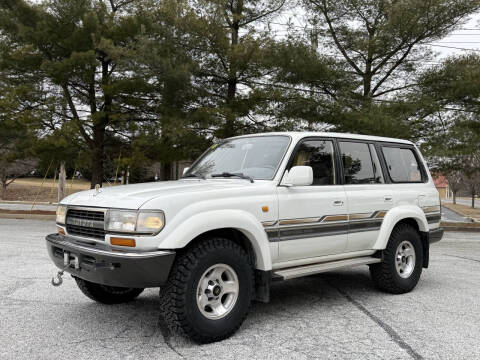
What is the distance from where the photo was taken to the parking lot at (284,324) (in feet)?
12.5

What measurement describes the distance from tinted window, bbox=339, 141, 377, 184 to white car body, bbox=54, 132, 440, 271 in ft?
0.33

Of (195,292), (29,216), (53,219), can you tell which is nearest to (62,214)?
(195,292)

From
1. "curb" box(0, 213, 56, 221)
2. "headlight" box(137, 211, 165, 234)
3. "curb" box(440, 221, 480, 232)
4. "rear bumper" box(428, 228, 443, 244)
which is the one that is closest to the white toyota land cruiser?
"headlight" box(137, 211, 165, 234)

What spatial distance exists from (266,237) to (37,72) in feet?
48.4

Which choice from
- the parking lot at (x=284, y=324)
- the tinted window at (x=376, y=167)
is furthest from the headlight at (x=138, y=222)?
the tinted window at (x=376, y=167)

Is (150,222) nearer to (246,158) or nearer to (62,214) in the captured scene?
(62,214)

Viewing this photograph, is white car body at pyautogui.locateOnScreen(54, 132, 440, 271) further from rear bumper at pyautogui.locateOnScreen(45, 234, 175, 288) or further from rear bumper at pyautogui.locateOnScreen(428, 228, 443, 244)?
rear bumper at pyautogui.locateOnScreen(428, 228, 443, 244)

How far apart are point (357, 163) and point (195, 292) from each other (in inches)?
108

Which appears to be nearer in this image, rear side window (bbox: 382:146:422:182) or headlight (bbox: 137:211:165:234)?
headlight (bbox: 137:211:165:234)

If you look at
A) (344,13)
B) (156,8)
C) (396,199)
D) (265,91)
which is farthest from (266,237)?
(344,13)

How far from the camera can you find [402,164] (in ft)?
20.6

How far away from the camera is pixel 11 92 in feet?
49.5

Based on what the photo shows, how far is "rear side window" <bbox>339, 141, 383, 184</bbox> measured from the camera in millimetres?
5495

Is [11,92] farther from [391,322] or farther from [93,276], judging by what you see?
[391,322]
